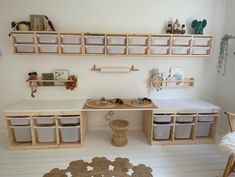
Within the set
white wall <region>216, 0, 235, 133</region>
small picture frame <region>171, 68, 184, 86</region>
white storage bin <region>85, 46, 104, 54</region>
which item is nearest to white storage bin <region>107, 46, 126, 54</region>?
white storage bin <region>85, 46, 104, 54</region>

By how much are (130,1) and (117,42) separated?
26.6 inches

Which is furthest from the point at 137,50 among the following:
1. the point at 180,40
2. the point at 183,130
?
the point at 183,130

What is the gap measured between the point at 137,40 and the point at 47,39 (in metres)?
1.34

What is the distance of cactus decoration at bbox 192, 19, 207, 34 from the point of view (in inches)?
114

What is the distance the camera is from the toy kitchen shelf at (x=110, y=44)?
2678 mm

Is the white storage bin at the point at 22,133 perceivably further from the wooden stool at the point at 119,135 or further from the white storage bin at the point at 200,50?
the white storage bin at the point at 200,50

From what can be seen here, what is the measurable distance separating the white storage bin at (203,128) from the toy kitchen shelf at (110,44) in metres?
1.09

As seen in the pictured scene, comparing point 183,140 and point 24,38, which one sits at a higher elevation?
point 24,38

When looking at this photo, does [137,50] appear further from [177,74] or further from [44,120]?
[44,120]

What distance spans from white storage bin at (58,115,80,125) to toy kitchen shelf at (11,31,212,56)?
3.07 feet

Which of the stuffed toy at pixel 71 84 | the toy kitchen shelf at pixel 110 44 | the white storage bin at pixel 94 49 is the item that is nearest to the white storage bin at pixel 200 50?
the toy kitchen shelf at pixel 110 44

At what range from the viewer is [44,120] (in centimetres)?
261

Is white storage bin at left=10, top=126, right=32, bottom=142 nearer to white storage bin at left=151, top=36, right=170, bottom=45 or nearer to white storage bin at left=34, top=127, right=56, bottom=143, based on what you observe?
white storage bin at left=34, top=127, right=56, bottom=143

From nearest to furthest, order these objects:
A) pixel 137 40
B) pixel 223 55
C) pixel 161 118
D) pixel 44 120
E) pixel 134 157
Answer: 1. pixel 134 157
2. pixel 44 120
3. pixel 161 118
4. pixel 137 40
5. pixel 223 55
